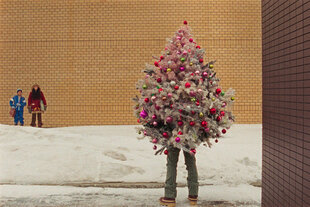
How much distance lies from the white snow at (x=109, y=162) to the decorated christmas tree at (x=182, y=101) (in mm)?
1422

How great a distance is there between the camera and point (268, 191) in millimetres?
4969

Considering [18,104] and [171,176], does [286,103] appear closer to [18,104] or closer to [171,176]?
[171,176]

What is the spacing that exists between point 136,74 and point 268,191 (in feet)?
38.5

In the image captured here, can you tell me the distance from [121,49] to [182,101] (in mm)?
10739

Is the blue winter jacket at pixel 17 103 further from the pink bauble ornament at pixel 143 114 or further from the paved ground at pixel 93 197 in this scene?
the pink bauble ornament at pixel 143 114

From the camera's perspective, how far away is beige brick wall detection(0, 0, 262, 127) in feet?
53.2

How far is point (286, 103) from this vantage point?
14.1 ft

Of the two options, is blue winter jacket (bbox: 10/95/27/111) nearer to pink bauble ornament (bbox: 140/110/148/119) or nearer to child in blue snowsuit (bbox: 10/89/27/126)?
child in blue snowsuit (bbox: 10/89/27/126)

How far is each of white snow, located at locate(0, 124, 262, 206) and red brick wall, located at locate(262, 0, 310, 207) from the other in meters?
1.92

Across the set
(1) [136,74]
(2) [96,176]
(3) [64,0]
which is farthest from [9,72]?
(2) [96,176]

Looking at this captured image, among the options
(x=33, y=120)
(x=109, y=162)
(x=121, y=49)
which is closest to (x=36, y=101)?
(x=33, y=120)

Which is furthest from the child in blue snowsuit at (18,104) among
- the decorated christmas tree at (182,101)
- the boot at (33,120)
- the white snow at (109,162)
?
the decorated christmas tree at (182,101)

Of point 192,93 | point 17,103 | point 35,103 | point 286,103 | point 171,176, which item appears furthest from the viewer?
point 35,103

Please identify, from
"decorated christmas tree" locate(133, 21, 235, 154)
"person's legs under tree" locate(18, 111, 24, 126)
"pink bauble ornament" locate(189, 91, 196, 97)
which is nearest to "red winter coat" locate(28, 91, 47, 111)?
"person's legs under tree" locate(18, 111, 24, 126)
